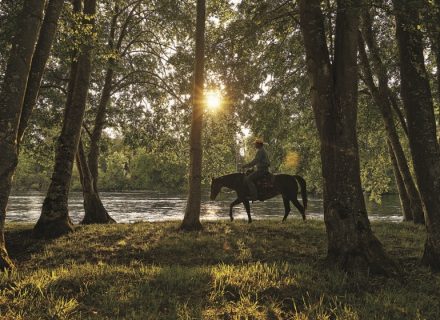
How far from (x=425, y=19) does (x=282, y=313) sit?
604 centimetres

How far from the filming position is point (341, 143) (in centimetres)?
825

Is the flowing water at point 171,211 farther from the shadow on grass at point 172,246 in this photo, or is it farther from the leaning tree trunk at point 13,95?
the leaning tree trunk at point 13,95

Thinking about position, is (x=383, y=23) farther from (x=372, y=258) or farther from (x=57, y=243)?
(x=57, y=243)

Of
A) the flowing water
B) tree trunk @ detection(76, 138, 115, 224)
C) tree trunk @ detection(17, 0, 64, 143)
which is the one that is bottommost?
the flowing water

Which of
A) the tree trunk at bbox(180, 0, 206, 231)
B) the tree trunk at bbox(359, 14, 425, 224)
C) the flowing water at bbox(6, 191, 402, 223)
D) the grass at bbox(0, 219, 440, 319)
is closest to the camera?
the grass at bbox(0, 219, 440, 319)

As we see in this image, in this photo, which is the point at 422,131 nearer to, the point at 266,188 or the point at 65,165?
the point at 266,188

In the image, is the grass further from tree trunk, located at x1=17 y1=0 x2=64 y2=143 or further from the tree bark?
the tree bark

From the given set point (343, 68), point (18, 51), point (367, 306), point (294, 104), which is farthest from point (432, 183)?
point (294, 104)

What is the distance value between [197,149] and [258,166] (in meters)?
2.88

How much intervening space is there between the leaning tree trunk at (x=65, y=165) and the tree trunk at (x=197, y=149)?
4090 mm

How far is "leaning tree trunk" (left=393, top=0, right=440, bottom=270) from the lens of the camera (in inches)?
328

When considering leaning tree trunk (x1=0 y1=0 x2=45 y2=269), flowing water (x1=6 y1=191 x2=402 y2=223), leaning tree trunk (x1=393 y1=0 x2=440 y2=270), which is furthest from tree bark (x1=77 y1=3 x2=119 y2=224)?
leaning tree trunk (x1=393 y1=0 x2=440 y2=270)

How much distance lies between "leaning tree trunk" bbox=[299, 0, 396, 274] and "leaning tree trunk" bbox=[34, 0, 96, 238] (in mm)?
8172

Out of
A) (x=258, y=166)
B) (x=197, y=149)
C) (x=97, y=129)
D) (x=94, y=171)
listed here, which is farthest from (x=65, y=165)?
(x=94, y=171)
